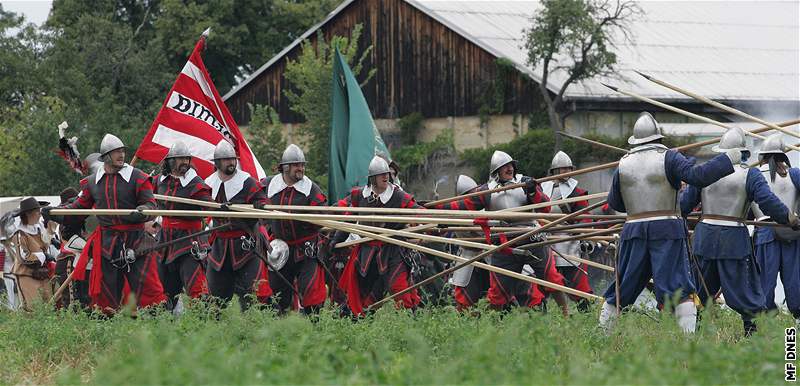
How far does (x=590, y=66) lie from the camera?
28625 mm

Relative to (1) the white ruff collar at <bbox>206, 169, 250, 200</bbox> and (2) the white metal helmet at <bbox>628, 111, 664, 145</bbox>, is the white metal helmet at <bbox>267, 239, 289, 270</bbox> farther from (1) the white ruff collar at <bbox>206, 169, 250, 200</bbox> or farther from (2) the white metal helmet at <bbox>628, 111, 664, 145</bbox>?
(2) the white metal helmet at <bbox>628, 111, 664, 145</bbox>

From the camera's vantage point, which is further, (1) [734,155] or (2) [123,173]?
(2) [123,173]

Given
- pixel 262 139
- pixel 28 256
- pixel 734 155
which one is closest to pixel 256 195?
pixel 28 256

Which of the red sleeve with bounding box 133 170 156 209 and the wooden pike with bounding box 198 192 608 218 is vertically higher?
the red sleeve with bounding box 133 170 156 209

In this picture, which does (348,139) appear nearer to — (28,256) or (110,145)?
(28,256)

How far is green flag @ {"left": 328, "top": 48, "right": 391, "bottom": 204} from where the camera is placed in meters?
16.4

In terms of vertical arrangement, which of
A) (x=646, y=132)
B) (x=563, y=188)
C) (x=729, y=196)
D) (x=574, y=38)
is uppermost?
(x=574, y=38)

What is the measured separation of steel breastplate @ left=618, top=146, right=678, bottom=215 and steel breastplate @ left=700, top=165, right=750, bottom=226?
3.65 feet

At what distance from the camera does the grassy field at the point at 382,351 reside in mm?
6492

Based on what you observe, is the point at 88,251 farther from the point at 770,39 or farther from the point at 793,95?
the point at 770,39

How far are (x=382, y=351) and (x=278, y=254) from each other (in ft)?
18.6

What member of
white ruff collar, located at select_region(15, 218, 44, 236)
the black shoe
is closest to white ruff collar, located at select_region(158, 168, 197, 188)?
white ruff collar, located at select_region(15, 218, 44, 236)

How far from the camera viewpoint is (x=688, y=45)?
36.8 m

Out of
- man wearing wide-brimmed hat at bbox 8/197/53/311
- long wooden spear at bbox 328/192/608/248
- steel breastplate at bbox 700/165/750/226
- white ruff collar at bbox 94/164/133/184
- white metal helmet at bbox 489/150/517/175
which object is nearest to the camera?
steel breastplate at bbox 700/165/750/226
